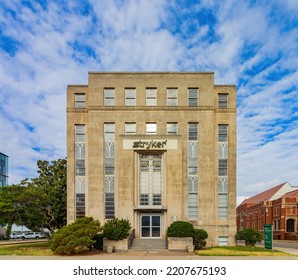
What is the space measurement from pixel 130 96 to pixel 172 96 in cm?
463

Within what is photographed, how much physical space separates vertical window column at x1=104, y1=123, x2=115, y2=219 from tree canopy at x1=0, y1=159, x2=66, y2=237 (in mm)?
5316

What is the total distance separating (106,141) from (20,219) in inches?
447

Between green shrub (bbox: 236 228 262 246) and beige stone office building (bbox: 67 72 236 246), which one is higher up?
beige stone office building (bbox: 67 72 236 246)

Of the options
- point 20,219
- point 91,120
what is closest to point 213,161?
point 91,120

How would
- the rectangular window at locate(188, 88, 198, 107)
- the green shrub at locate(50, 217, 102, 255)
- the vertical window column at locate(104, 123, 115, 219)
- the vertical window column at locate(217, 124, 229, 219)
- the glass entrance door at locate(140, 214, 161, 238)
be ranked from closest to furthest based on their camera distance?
1. the green shrub at locate(50, 217, 102, 255)
2. the glass entrance door at locate(140, 214, 161, 238)
3. the vertical window column at locate(104, 123, 115, 219)
4. the vertical window column at locate(217, 124, 229, 219)
5. the rectangular window at locate(188, 88, 198, 107)

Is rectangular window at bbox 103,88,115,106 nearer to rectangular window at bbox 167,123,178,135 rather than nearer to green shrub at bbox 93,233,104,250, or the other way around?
rectangular window at bbox 167,123,178,135

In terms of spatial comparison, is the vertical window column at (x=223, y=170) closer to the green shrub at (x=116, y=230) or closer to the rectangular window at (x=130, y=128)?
the rectangular window at (x=130, y=128)

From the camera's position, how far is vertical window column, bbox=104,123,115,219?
31.8 meters

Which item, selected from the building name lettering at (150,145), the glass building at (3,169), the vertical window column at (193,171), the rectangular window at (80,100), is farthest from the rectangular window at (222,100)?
the glass building at (3,169)

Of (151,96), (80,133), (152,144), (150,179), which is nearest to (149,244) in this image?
(150,179)

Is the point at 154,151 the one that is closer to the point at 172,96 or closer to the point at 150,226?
the point at 172,96

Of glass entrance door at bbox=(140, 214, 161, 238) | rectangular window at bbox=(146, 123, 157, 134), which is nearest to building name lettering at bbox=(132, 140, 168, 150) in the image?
rectangular window at bbox=(146, 123, 157, 134)

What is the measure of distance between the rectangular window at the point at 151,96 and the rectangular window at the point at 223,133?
7.63 meters

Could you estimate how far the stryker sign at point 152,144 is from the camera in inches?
1235
